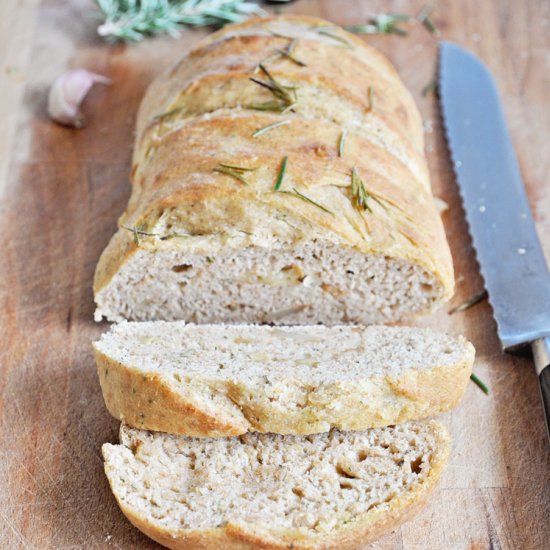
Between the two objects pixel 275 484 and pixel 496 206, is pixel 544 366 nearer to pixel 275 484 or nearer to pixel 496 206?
pixel 496 206

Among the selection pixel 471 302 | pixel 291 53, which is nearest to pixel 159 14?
pixel 291 53

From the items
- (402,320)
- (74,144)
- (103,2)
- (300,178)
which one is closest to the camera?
(300,178)

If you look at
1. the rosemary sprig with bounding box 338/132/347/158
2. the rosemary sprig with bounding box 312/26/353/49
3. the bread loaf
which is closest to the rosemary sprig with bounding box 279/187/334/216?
the bread loaf

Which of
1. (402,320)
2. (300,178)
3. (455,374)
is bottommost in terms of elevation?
(402,320)

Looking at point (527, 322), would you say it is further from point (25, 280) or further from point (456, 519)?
point (25, 280)

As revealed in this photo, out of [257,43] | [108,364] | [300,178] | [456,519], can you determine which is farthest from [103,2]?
[456,519]

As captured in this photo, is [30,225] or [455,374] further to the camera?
[30,225]
